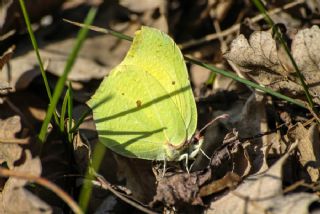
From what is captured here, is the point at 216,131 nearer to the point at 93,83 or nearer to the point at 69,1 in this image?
the point at 93,83

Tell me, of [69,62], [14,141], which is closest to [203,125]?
[14,141]

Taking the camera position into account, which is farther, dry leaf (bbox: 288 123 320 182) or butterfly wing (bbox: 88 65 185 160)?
butterfly wing (bbox: 88 65 185 160)

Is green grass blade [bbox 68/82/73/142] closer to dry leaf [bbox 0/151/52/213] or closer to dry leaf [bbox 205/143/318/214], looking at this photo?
dry leaf [bbox 0/151/52/213]

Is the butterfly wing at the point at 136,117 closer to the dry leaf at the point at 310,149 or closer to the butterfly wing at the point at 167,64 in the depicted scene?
the butterfly wing at the point at 167,64

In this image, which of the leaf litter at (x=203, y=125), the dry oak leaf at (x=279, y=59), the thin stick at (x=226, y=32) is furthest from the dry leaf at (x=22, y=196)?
the thin stick at (x=226, y=32)

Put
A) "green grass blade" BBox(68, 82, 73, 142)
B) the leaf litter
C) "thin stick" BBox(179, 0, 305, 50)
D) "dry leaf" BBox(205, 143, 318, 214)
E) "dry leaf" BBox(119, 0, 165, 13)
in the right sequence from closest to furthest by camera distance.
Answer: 1. "dry leaf" BBox(205, 143, 318, 214)
2. the leaf litter
3. "green grass blade" BBox(68, 82, 73, 142)
4. "thin stick" BBox(179, 0, 305, 50)
5. "dry leaf" BBox(119, 0, 165, 13)

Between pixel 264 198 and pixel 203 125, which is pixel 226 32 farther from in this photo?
pixel 264 198

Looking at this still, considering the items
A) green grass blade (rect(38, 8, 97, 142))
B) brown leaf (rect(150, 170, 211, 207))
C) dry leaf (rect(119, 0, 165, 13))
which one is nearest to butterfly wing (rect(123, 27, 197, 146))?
brown leaf (rect(150, 170, 211, 207))
